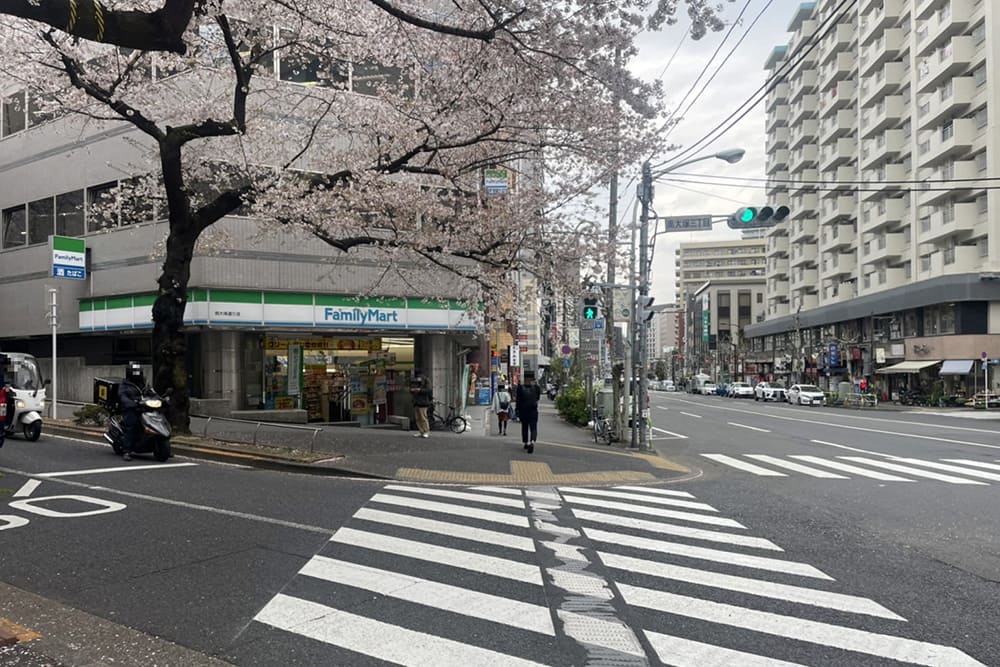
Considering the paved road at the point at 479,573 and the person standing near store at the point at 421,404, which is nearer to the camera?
the paved road at the point at 479,573

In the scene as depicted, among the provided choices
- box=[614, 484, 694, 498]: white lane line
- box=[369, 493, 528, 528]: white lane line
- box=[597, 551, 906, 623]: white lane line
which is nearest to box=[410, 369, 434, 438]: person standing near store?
box=[614, 484, 694, 498]: white lane line

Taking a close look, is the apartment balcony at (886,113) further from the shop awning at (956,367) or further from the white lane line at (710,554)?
the white lane line at (710,554)

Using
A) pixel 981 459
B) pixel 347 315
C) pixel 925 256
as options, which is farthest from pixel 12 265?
pixel 925 256

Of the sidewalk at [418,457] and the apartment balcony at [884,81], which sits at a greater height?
the apartment balcony at [884,81]

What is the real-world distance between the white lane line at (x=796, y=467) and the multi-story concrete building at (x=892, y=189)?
17301 millimetres

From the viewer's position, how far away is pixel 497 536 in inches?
274

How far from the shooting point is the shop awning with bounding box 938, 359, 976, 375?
3997 cm

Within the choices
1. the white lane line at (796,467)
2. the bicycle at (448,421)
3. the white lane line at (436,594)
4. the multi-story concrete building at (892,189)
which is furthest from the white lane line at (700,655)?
the multi-story concrete building at (892,189)

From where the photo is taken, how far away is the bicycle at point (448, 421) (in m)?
21.4

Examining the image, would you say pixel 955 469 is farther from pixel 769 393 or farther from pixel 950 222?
pixel 769 393

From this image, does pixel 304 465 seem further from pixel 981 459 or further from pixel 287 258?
pixel 981 459

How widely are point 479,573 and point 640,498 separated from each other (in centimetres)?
469

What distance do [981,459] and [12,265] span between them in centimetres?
3039

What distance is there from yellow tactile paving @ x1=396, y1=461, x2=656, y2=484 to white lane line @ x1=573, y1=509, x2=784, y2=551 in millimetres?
2526
